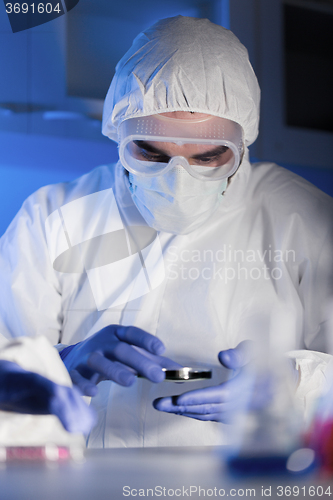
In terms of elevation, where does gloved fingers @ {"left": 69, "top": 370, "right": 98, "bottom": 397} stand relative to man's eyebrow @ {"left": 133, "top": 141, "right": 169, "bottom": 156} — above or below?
below

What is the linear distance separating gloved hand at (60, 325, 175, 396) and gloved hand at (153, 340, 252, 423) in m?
0.07

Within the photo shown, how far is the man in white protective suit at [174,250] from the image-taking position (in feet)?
3.12

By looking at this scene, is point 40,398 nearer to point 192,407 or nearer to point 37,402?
point 37,402

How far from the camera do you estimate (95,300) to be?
41.9 inches

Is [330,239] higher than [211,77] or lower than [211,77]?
lower

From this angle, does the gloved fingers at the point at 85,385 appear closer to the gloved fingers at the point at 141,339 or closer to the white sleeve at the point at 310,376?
the gloved fingers at the point at 141,339

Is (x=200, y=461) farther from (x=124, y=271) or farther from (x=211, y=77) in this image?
(x=211, y=77)

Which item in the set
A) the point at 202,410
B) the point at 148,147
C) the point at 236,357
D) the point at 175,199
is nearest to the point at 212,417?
the point at 202,410

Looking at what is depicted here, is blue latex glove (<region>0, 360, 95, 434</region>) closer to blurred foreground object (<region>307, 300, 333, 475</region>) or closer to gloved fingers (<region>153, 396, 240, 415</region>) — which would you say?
gloved fingers (<region>153, 396, 240, 415</region>)

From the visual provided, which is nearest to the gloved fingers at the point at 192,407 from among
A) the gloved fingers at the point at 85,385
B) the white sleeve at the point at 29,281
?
the gloved fingers at the point at 85,385

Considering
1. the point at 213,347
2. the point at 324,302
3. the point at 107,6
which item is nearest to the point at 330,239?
the point at 324,302

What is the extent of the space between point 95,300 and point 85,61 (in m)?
0.55

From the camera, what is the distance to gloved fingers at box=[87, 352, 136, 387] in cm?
81

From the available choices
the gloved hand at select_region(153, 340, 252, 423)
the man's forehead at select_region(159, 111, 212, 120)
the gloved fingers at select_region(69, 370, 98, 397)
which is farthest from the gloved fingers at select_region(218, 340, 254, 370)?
the man's forehead at select_region(159, 111, 212, 120)
